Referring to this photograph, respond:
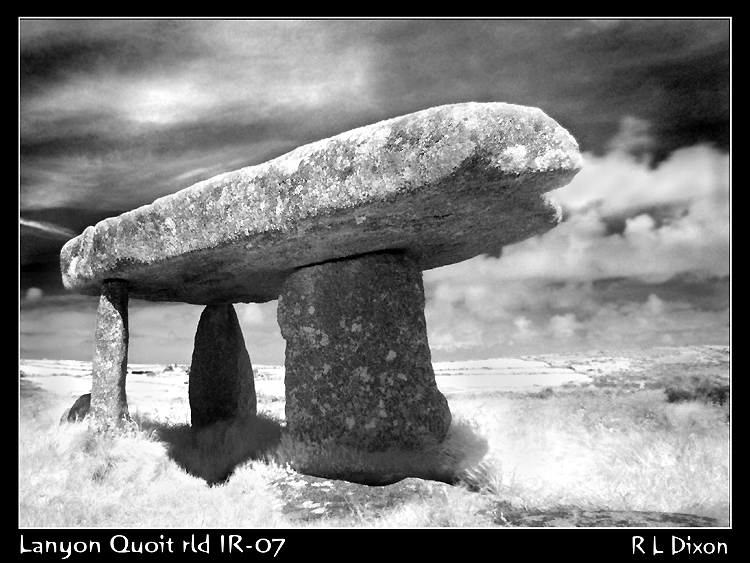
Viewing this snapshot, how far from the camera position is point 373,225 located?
158 inches

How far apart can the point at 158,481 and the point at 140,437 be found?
0.79 metres

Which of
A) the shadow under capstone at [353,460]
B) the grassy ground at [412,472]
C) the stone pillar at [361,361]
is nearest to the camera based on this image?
the grassy ground at [412,472]

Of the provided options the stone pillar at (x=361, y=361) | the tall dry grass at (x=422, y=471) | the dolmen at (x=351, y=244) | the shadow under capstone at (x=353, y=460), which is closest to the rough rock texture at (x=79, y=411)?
the tall dry grass at (x=422, y=471)

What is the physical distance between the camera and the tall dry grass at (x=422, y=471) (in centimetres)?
397

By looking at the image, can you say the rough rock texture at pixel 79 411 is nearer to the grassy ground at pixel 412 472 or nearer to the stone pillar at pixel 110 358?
the grassy ground at pixel 412 472

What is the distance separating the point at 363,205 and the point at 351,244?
829mm

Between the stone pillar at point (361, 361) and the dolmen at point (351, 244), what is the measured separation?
0.01 metres

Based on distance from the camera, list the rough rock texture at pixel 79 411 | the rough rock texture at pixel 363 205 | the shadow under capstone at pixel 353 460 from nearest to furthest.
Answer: the rough rock texture at pixel 363 205, the shadow under capstone at pixel 353 460, the rough rock texture at pixel 79 411

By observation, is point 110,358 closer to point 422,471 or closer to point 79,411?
point 79,411

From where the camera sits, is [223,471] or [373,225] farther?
[223,471]

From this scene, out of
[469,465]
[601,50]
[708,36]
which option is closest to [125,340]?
[469,465]

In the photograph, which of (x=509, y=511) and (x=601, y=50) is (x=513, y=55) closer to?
(x=601, y=50)

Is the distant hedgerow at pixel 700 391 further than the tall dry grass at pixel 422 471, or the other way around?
the distant hedgerow at pixel 700 391

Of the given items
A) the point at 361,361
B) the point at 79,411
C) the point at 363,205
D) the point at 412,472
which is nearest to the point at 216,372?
the point at 79,411
